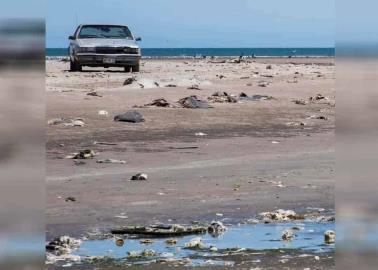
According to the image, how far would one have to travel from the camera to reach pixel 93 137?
10.1 meters

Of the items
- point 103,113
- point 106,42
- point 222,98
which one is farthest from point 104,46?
point 103,113

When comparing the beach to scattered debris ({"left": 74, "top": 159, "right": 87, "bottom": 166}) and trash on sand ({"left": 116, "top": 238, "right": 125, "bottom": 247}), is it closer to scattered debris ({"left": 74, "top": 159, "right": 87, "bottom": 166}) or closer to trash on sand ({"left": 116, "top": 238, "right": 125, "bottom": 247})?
scattered debris ({"left": 74, "top": 159, "right": 87, "bottom": 166})

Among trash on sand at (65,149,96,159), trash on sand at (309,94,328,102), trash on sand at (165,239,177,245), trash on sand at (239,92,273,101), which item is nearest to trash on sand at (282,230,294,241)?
trash on sand at (165,239,177,245)

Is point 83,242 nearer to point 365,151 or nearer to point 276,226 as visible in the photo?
point 276,226

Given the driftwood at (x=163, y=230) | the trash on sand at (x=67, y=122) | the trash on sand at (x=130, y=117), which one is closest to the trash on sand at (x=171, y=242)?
the driftwood at (x=163, y=230)

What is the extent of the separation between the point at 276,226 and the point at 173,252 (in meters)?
1.08

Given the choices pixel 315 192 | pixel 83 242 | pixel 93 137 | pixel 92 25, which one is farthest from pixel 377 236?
pixel 92 25

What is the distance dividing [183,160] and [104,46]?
13918 millimetres

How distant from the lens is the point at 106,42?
21875 millimetres

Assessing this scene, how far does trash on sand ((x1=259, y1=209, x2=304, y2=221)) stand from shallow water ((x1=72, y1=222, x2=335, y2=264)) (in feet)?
0.89

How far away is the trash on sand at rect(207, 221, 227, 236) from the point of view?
490cm

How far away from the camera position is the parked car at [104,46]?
2189cm

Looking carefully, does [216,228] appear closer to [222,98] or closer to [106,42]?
[222,98]

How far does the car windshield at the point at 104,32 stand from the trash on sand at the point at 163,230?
58.7 ft
